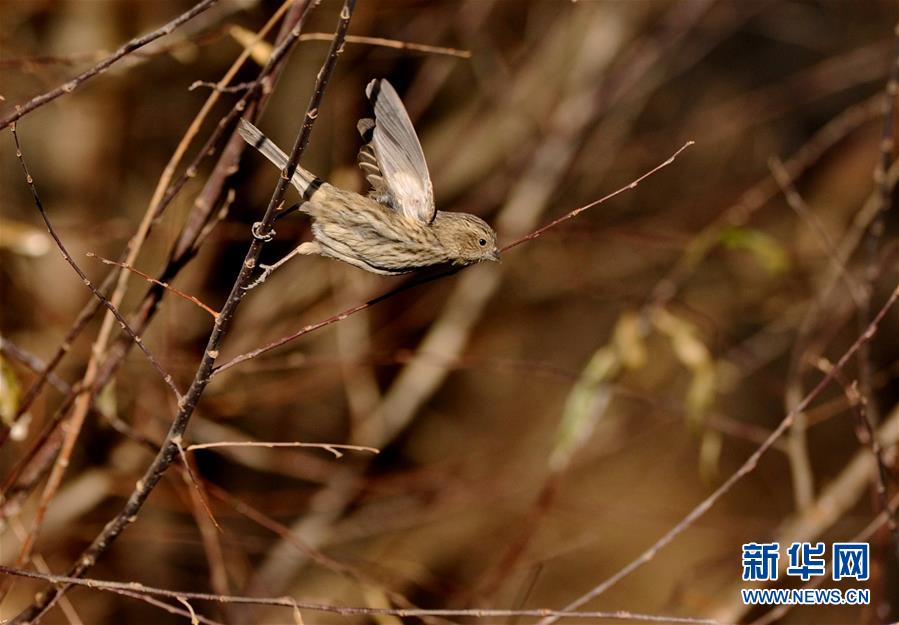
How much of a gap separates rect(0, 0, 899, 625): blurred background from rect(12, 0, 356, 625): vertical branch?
4.87 feet

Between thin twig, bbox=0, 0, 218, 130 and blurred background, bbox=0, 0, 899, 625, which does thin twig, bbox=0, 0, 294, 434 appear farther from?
blurred background, bbox=0, 0, 899, 625

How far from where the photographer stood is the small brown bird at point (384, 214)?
2230 millimetres

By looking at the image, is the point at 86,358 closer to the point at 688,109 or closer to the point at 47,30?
the point at 47,30

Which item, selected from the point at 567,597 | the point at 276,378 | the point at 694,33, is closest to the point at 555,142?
the point at 694,33

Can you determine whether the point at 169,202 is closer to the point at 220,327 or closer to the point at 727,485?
the point at 220,327

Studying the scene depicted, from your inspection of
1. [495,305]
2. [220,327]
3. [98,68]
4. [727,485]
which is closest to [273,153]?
[98,68]

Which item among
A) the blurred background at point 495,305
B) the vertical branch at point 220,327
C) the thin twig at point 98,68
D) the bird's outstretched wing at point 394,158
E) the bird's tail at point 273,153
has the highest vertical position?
the blurred background at point 495,305

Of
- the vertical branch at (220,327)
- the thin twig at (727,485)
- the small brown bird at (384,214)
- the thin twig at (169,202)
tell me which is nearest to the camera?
the vertical branch at (220,327)

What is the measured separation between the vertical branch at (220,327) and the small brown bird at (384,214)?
48 cm

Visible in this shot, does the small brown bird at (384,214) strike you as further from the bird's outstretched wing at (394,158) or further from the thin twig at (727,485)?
the thin twig at (727,485)

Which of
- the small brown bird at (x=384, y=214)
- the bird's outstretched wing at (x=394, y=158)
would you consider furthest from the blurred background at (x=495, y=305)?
the bird's outstretched wing at (x=394, y=158)

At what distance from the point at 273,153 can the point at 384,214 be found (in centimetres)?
35

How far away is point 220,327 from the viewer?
5.35 ft

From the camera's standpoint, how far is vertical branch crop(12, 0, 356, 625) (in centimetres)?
149
